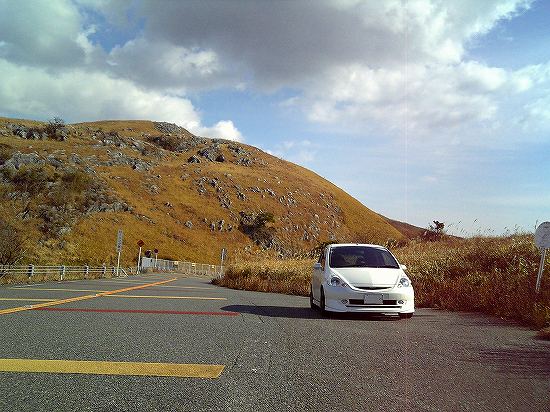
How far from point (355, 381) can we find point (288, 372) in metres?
0.72

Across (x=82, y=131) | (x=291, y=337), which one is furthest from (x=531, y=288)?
(x=82, y=131)

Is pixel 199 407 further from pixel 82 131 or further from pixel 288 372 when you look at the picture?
pixel 82 131

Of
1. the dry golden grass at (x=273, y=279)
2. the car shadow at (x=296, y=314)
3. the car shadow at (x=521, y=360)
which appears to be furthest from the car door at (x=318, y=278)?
the dry golden grass at (x=273, y=279)

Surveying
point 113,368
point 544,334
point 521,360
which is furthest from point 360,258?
point 113,368

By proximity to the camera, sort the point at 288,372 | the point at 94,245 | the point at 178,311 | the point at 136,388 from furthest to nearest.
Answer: the point at 94,245, the point at 178,311, the point at 288,372, the point at 136,388

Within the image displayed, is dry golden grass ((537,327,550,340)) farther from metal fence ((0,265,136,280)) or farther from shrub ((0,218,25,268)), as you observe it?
shrub ((0,218,25,268))

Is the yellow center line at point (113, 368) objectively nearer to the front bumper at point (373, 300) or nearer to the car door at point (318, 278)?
the front bumper at point (373, 300)

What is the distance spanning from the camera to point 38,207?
6800 centimetres

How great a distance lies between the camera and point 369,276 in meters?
9.49

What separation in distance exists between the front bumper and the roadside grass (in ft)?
8.45

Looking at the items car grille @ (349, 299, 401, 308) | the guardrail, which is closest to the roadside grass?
car grille @ (349, 299, 401, 308)

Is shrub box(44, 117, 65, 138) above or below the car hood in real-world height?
above

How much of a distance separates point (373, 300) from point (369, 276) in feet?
1.82

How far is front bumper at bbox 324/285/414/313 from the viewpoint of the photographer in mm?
9125
